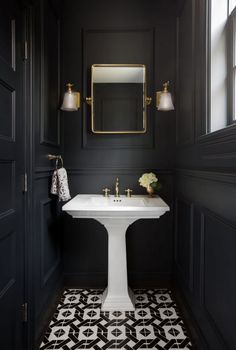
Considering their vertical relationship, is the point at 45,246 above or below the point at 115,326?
above

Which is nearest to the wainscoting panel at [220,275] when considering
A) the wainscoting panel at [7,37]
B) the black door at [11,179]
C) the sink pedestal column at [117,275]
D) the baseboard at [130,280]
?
the sink pedestal column at [117,275]

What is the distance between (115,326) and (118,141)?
144 centimetres

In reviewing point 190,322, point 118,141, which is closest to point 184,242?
point 190,322

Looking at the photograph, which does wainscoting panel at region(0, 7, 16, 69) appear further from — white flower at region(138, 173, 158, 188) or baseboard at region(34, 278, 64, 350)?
baseboard at region(34, 278, 64, 350)

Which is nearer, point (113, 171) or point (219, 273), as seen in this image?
point (219, 273)

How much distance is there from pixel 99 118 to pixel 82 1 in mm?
1037

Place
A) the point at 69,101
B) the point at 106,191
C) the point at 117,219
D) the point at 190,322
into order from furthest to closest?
the point at 106,191, the point at 69,101, the point at 117,219, the point at 190,322

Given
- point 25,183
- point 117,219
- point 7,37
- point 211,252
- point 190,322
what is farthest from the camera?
point 117,219

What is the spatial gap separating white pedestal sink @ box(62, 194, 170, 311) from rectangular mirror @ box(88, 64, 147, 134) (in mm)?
620

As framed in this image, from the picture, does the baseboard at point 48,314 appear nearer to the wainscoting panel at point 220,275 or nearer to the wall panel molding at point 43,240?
the wall panel molding at point 43,240

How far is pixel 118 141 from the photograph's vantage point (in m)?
2.26

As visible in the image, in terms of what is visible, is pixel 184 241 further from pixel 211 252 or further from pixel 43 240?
pixel 43 240

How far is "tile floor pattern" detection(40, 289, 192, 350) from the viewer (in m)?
1.57

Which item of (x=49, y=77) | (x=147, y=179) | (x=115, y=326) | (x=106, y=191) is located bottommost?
(x=115, y=326)
